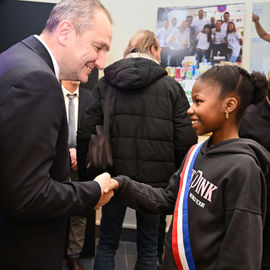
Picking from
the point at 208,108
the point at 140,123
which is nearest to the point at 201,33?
the point at 140,123

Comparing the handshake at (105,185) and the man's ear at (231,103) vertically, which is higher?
the man's ear at (231,103)

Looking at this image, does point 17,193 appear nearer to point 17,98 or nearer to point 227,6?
point 17,98

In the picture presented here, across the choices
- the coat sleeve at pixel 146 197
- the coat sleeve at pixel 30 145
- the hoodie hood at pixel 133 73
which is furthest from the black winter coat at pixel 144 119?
the coat sleeve at pixel 30 145

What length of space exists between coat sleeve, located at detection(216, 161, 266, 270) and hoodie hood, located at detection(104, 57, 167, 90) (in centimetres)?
103

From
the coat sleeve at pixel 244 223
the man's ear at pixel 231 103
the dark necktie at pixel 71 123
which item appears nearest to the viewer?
the coat sleeve at pixel 244 223

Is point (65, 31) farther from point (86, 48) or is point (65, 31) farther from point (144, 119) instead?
point (144, 119)

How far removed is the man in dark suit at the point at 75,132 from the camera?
2.77 m

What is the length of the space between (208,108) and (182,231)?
494mm

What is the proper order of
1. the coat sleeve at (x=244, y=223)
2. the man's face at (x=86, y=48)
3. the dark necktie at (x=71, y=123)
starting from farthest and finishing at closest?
the dark necktie at (x=71, y=123), the man's face at (x=86, y=48), the coat sleeve at (x=244, y=223)

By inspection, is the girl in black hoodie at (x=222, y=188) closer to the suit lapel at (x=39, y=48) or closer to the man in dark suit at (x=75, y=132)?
the suit lapel at (x=39, y=48)

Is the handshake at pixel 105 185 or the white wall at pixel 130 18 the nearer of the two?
the handshake at pixel 105 185

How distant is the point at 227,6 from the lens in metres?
3.32

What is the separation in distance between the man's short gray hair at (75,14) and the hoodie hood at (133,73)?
31.8 inches

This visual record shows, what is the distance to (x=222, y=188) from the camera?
45.3 inches
